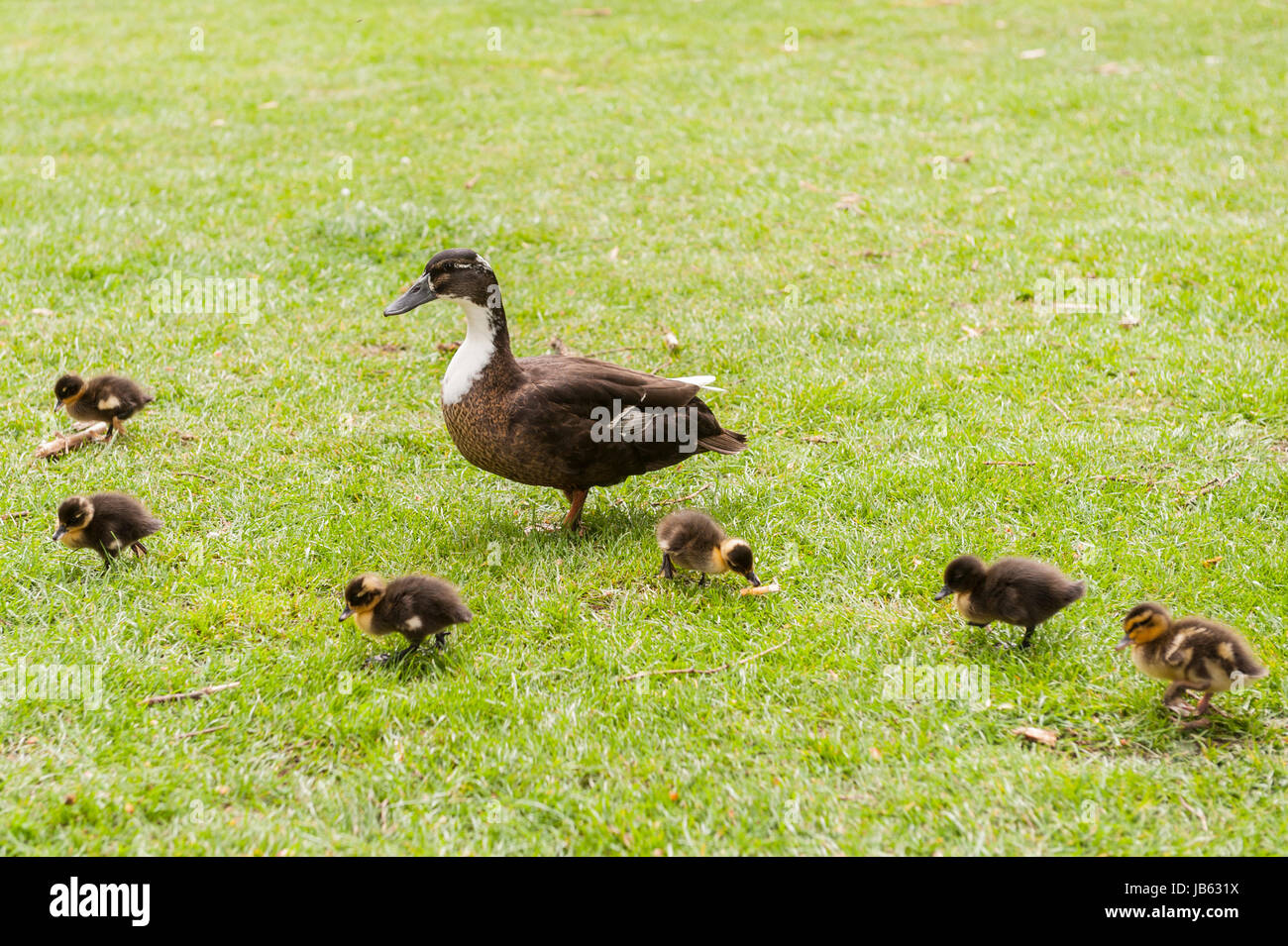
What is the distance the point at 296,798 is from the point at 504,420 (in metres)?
2.10

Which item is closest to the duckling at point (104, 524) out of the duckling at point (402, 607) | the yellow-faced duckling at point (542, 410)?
the duckling at point (402, 607)

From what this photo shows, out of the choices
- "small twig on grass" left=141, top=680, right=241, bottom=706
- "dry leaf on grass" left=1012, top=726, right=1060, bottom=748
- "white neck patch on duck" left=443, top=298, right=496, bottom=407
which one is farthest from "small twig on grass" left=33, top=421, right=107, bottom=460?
"dry leaf on grass" left=1012, top=726, right=1060, bottom=748

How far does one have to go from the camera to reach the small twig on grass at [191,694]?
4148mm

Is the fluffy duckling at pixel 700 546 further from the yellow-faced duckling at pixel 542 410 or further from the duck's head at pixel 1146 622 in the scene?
the duck's head at pixel 1146 622

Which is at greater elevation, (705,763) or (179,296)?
(179,296)

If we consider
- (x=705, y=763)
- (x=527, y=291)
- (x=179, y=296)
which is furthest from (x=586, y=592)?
(x=179, y=296)

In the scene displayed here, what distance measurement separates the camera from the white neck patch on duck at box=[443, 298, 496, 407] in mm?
5230

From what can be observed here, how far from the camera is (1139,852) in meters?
3.46

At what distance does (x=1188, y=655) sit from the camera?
3.87m

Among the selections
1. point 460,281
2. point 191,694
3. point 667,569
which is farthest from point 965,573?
point 191,694

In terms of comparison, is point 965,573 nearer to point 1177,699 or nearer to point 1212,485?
point 1177,699

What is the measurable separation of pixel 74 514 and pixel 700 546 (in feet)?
9.39
